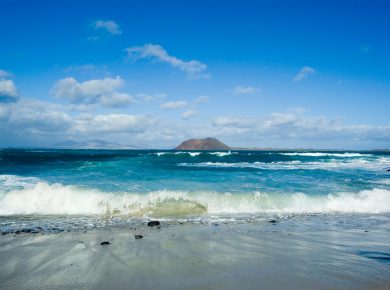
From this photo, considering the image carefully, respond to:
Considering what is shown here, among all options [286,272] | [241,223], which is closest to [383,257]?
[286,272]

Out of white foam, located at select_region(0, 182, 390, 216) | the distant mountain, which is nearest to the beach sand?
white foam, located at select_region(0, 182, 390, 216)

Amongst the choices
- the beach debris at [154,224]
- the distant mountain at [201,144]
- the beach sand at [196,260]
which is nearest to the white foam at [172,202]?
the beach debris at [154,224]

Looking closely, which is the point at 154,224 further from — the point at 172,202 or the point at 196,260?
the point at 172,202

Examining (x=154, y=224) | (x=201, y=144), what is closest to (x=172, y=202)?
(x=154, y=224)

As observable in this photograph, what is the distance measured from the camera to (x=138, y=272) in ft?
18.4

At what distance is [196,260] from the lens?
6.35 metres

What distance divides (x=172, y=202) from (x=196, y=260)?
29.1ft

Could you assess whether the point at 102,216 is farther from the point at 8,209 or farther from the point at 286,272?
the point at 286,272

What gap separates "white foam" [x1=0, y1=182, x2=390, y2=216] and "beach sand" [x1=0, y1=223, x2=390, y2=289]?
4563 millimetres

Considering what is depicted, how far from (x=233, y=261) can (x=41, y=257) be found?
12.5 ft

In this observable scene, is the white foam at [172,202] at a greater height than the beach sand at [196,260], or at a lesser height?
lesser

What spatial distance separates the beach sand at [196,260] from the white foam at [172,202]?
4.56 meters

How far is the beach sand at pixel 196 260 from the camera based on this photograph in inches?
202

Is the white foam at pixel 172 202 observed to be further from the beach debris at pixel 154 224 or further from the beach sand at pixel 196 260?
the beach sand at pixel 196 260
